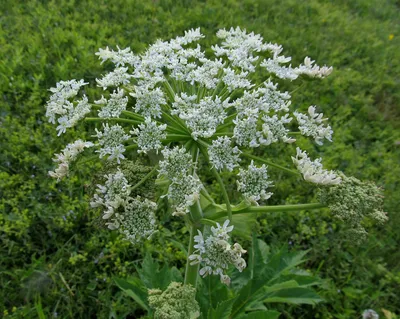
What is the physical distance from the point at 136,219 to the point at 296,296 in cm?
171

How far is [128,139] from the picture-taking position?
213 centimetres

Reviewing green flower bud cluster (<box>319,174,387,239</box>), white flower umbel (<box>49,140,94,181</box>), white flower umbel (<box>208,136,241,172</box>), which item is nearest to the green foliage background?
white flower umbel (<box>49,140,94,181</box>)

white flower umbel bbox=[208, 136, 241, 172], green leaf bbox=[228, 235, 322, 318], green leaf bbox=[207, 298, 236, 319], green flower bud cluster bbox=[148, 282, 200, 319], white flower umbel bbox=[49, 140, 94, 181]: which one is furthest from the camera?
green leaf bbox=[228, 235, 322, 318]

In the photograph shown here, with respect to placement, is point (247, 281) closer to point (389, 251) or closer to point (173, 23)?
point (389, 251)

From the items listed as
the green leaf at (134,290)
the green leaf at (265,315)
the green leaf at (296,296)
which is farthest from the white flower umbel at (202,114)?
the green leaf at (296,296)

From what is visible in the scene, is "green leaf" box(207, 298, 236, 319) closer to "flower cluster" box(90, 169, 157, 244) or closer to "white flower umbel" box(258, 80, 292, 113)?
"flower cluster" box(90, 169, 157, 244)

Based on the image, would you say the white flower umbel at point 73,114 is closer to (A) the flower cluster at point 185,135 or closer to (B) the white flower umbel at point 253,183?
(A) the flower cluster at point 185,135

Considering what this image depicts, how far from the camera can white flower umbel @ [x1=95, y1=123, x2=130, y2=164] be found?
83.0 inches

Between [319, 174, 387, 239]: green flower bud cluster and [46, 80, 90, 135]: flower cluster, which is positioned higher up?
[46, 80, 90, 135]: flower cluster

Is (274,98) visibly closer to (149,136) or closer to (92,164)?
(149,136)

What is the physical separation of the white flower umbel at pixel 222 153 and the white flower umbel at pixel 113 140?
0.44 m

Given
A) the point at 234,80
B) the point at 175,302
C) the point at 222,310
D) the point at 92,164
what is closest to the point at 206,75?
the point at 234,80

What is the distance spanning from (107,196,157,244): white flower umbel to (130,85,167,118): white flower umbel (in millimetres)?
459

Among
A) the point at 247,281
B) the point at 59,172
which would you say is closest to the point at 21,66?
the point at 59,172
